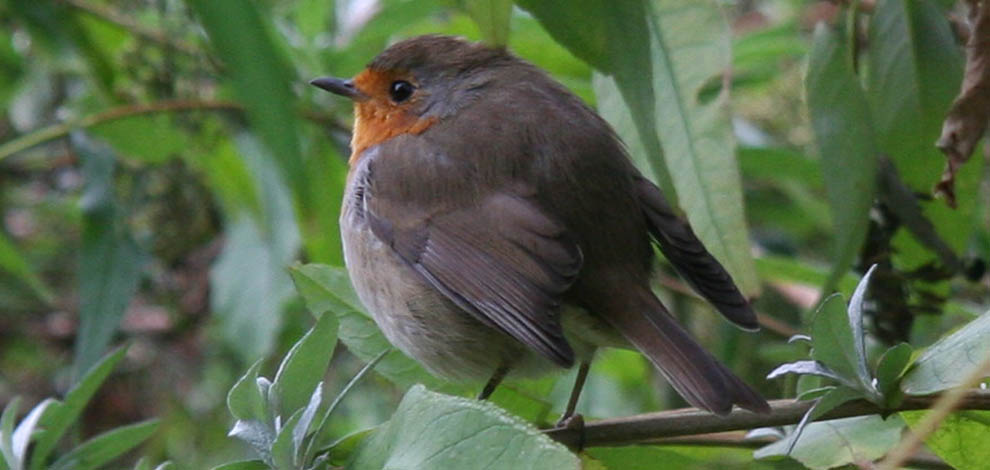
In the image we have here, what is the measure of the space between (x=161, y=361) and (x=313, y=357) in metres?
3.85

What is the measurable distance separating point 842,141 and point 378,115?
1.33 metres

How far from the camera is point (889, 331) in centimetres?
251

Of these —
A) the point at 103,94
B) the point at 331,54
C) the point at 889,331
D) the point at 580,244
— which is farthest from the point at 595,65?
the point at 103,94

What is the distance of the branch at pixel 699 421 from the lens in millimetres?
1574

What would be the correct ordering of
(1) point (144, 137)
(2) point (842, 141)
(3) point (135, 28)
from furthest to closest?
(3) point (135, 28)
(1) point (144, 137)
(2) point (842, 141)

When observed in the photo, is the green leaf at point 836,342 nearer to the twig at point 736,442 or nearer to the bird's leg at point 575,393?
the twig at point 736,442

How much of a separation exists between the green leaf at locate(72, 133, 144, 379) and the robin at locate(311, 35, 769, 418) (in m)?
0.64

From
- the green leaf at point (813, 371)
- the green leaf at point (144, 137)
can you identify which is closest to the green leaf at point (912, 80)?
the green leaf at point (813, 371)

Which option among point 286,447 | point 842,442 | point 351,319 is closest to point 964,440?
point 842,442

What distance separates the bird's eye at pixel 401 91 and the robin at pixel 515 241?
0.46ft

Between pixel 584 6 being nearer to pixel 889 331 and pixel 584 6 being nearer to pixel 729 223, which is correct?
pixel 729 223

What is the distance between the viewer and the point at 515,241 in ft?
8.14

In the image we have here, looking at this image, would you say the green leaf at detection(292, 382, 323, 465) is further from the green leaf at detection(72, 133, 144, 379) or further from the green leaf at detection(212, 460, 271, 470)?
the green leaf at detection(72, 133, 144, 379)

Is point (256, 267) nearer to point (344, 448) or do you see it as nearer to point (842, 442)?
point (344, 448)
